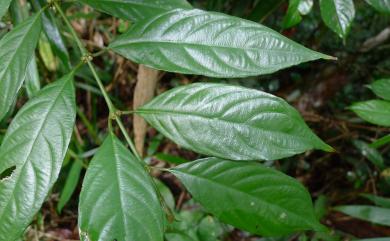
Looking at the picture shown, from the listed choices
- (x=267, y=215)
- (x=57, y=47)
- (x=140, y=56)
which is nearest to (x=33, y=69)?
(x=57, y=47)

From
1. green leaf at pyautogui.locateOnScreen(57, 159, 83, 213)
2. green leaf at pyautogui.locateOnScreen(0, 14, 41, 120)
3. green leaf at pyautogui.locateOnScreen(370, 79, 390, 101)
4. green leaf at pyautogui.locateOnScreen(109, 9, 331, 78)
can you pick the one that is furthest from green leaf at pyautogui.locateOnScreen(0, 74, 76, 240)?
green leaf at pyautogui.locateOnScreen(57, 159, 83, 213)

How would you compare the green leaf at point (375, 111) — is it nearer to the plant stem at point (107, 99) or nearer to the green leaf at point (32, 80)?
the plant stem at point (107, 99)

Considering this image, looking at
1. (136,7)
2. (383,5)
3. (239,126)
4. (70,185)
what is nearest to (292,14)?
(383,5)

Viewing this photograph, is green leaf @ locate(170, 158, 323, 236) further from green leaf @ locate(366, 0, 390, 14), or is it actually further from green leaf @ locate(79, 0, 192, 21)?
green leaf @ locate(366, 0, 390, 14)

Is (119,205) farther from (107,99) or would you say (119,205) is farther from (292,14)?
(292,14)

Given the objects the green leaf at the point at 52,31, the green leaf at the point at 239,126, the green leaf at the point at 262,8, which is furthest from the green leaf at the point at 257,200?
the green leaf at the point at 262,8

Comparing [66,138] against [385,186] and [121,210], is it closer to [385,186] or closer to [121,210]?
[121,210]
